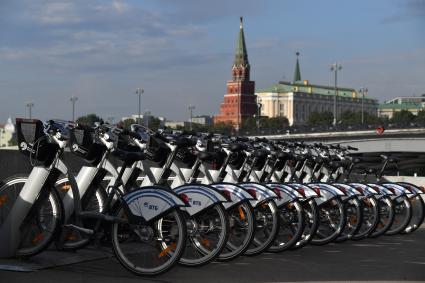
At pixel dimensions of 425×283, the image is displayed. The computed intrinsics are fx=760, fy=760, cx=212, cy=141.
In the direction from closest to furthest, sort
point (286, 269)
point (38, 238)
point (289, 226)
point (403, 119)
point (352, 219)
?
1. point (38, 238)
2. point (286, 269)
3. point (289, 226)
4. point (352, 219)
5. point (403, 119)

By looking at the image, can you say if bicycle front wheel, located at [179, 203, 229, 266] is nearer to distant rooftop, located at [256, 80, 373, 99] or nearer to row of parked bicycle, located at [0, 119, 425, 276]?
row of parked bicycle, located at [0, 119, 425, 276]

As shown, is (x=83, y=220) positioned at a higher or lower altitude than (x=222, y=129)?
lower

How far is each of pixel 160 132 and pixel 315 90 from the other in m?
188

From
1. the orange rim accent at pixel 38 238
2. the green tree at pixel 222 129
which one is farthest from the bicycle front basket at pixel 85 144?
the green tree at pixel 222 129

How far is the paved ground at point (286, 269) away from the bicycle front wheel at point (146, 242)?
0.12 m

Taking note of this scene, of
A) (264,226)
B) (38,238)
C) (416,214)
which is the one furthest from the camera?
(416,214)

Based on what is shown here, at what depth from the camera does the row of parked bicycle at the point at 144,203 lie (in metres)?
6.00

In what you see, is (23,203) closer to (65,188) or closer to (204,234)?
(65,188)

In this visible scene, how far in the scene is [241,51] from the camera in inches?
6841

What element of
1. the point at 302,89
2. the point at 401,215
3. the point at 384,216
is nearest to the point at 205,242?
the point at 384,216

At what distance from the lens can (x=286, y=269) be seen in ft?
22.3

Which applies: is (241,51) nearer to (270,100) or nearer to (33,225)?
(270,100)

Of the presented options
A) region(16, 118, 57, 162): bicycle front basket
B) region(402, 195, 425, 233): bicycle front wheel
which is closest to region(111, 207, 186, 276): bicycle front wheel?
region(16, 118, 57, 162): bicycle front basket

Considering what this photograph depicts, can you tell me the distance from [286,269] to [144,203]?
1595mm
